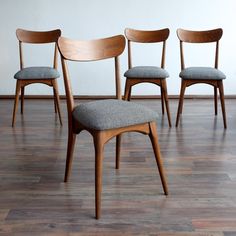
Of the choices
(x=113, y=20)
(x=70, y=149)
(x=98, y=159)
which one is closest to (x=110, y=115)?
(x=98, y=159)

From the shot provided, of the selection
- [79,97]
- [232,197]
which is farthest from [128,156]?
[79,97]

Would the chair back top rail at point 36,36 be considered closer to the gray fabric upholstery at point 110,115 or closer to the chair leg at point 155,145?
the gray fabric upholstery at point 110,115

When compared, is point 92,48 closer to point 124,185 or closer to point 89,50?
point 89,50

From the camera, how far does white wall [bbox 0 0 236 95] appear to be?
158 inches

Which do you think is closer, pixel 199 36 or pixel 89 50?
pixel 89 50

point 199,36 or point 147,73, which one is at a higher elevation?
point 199,36

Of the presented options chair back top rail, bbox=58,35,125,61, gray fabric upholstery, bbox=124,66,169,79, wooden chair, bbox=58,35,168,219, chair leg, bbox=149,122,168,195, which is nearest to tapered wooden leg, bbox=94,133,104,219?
wooden chair, bbox=58,35,168,219

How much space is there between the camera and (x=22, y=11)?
13.3ft

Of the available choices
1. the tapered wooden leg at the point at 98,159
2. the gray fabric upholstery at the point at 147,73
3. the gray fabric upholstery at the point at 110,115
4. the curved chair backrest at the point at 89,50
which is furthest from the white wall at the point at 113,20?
the tapered wooden leg at the point at 98,159

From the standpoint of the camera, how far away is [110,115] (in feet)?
5.58

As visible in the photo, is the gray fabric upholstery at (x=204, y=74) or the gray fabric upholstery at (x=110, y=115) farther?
the gray fabric upholstery at (x=204, y=74)

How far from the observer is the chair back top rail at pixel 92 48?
1916mm

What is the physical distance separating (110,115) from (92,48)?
52 cm

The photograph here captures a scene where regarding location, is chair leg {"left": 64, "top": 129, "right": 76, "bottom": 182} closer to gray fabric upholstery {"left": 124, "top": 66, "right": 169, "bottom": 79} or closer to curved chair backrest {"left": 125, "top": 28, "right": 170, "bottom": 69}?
gray fabric upholstery {"left": 124, "top": 66, "right": 169, "bottom": 79}
